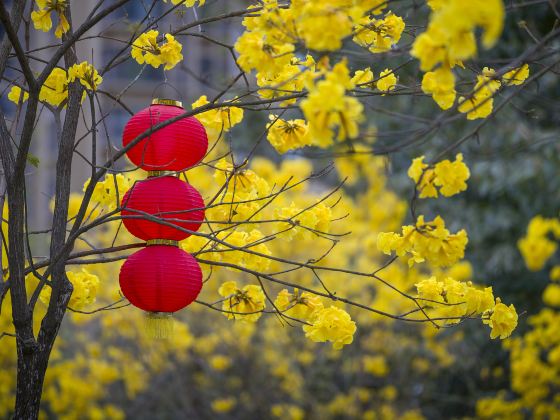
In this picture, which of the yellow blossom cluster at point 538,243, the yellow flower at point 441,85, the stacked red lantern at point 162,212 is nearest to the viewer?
the yellow flower at point 441,85

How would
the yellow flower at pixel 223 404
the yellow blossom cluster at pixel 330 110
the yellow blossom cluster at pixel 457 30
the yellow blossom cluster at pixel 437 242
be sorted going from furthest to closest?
the yellow flower at pixel 223 404 → the yellow blossom cluster at pixel 437 242 → the yellow blossom cluster at pixel 330 110 → the yellow blossom cluster at pixel 457 30

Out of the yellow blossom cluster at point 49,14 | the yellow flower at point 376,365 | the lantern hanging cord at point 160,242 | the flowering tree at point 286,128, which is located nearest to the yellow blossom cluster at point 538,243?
the yellow flower at point 376,365

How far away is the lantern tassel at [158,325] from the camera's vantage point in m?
1.79

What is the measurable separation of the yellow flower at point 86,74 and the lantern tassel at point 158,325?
56 centimetres

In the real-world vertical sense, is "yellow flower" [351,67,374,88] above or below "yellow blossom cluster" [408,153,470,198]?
above

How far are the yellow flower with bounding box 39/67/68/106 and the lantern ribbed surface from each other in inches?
17.1

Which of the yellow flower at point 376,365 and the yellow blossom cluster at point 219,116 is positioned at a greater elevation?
the yellow blossom cluster at point 219,116

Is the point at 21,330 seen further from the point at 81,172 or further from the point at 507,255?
the point at 81,172

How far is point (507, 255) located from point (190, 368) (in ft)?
8.11

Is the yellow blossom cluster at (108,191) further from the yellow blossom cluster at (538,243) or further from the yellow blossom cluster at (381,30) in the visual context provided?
the yellow blossom cluster at (538,243)

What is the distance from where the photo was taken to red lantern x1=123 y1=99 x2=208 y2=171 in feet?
5.75

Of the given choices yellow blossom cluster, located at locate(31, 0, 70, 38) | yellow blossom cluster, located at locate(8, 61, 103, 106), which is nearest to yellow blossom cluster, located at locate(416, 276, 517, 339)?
yellow blossom cluster, located at locate(8, 61, 103, 106)

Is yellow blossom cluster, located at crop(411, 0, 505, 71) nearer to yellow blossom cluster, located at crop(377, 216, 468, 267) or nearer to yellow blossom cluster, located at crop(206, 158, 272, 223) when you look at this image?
yellow blossom cluster, located at crop(377, 216, 468, 267)

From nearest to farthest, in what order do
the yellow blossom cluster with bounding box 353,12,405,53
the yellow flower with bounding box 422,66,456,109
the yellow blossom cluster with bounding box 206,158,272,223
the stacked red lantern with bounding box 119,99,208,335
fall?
the yellow flower with bounding box 422,66,456,109 < the yellow blossom cluster with bounding box 353,12,405,53 < the stacked red lantern with bounding box 119,99,208,335 < the yellow blossom cluster with bounding box 206,158,272,223
